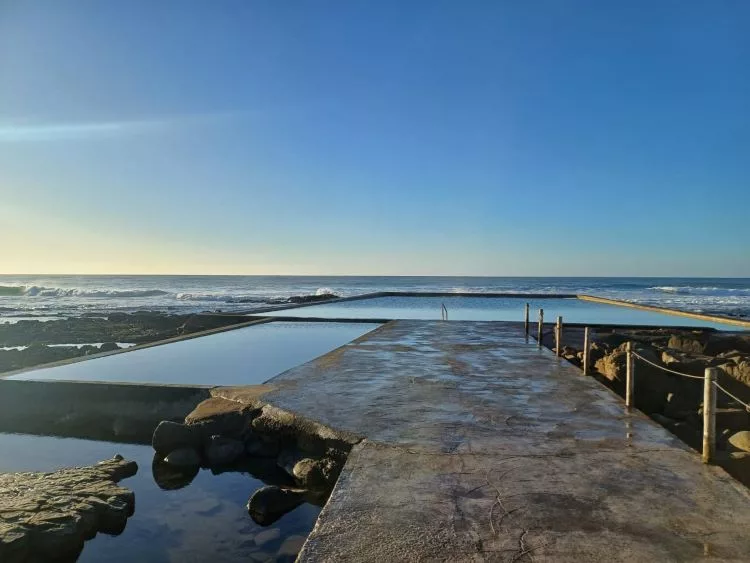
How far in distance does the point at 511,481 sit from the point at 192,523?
307 centimetres

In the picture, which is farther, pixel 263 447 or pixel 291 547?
pixel 263 447

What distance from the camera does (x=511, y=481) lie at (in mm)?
4082

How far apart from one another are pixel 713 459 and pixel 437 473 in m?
2.40

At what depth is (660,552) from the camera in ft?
10.0

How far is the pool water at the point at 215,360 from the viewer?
9.73 meters

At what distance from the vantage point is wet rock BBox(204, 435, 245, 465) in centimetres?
635

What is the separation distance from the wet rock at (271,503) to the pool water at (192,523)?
7cm

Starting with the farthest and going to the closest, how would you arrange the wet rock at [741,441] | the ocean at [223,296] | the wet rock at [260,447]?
the ocean at [223,296] → the wet rock at [260,447] → the wet rock at [741,441]

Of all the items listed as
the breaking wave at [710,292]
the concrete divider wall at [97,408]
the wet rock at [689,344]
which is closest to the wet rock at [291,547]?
the concrete divider wall at [97,408]

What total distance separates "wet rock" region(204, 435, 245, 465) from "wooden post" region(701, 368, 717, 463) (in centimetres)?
478

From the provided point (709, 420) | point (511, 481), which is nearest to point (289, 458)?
point (511, 481)

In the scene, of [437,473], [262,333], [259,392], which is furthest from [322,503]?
[262,333]

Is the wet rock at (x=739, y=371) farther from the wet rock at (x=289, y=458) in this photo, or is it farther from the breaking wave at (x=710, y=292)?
the breaking wave at (x=710, y=292)

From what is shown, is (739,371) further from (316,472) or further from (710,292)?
(710,292)
